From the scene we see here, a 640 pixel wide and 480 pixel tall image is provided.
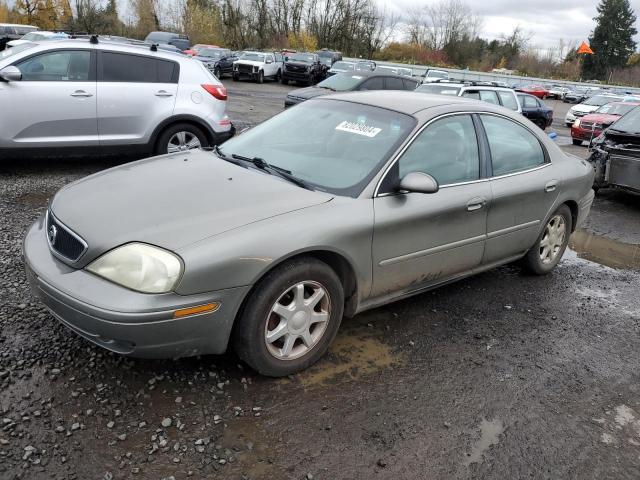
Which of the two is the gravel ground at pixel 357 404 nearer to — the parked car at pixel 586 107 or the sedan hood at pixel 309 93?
the sedan hood at pixel 309 93

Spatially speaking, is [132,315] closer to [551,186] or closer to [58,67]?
[551,186]

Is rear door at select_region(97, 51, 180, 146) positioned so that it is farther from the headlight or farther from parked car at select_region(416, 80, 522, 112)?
parked car at select_region(416, 80, 522, 112)

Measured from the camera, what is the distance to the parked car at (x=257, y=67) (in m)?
30.0

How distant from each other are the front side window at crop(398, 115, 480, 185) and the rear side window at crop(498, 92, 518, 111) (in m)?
10.9

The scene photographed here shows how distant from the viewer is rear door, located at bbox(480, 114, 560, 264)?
4.14m

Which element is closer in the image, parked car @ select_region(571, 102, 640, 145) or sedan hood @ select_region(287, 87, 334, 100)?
sedan hood @ select_region(287, 87, 334, 100)

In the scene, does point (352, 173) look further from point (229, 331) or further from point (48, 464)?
point (48, 464)

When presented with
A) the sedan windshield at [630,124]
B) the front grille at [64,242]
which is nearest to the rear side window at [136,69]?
the front grille at [64,242]

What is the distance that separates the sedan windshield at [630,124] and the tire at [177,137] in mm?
6361

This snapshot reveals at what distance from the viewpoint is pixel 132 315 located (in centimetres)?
252

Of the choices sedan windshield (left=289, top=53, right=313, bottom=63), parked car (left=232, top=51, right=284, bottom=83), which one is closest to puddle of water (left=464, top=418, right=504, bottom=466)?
parked car (left=232, top=51, right=284, bottom=83)

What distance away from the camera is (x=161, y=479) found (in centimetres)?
233

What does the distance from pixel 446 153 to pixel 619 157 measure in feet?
17.4

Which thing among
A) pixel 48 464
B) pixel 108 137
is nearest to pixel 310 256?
pixel 48 464
